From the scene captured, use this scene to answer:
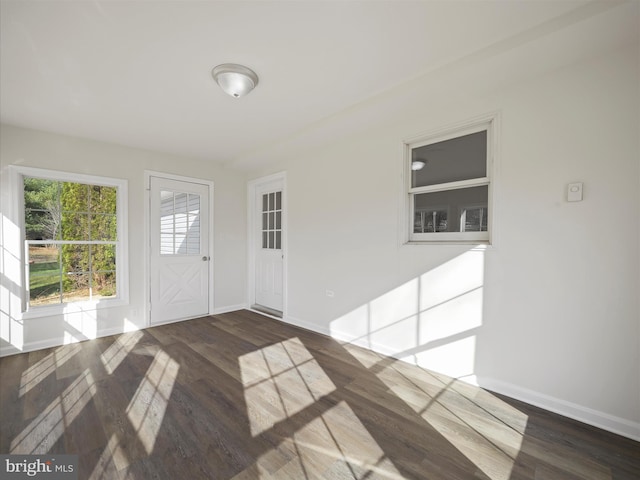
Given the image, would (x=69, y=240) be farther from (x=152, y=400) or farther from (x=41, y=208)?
(x=152, y=400)

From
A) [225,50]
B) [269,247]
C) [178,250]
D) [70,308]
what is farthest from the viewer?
[269,247]

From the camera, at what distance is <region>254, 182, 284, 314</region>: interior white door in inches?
182

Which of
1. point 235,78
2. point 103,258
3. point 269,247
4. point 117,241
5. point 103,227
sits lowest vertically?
point 103,258

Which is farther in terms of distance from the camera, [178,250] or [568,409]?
[178,250]

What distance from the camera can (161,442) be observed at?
5.64ft

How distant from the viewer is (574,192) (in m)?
1.97

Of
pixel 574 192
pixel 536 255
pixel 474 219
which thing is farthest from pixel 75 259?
pixel 574 192

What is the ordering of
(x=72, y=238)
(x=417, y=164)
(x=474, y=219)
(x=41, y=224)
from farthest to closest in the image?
(x=72, y=238)
(x=41, y=224)
(x=417, y=164)
(x=474, y=219)

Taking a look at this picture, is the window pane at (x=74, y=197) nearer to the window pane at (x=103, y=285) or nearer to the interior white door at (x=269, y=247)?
the window pane at (x=103, y=285)

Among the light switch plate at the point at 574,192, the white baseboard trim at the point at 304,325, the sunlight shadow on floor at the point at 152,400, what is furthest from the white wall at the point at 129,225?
the light switch plate at the point at 574,192

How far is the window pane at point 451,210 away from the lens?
252 centimetres

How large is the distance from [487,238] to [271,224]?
332 cm

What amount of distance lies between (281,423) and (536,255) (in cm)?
224

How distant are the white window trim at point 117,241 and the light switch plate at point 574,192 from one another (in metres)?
4.80
